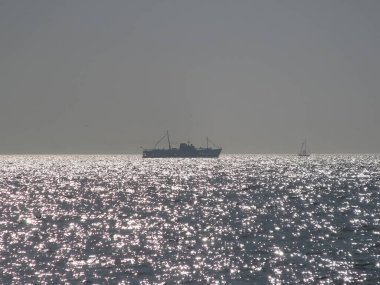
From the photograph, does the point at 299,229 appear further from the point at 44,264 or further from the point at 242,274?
the point at 44,264

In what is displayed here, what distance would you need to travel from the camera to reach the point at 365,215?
87.0m

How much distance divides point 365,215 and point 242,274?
4394 cm

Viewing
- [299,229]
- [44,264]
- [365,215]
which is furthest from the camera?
[365,215]

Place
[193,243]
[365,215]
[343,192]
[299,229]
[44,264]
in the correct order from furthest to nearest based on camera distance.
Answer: [343,192] < [365,215] < [299,229] < [193,243] < [44,264]

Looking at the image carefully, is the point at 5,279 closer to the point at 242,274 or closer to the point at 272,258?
the point at 242,274

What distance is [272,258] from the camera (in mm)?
53344

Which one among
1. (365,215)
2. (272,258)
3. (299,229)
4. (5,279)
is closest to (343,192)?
(365,215)

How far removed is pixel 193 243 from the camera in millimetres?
61750

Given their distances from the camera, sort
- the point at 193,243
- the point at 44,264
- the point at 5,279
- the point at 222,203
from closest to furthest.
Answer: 1. the point at 5,279
2. the point at 44,264
3. the point at 193,243
4. the point at 222,203

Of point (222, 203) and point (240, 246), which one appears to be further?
point (222, 203)

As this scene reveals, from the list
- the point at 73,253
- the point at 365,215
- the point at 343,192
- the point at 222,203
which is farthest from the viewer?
the point at 343,192

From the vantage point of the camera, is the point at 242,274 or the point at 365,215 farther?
the point at 365,215

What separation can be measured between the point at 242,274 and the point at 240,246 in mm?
12619

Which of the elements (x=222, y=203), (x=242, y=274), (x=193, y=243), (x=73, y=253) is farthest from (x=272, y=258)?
(x=222, y=203)
